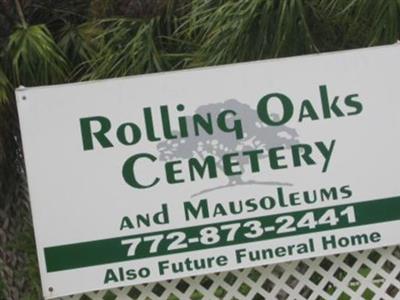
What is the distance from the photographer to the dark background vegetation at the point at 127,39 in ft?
15.3

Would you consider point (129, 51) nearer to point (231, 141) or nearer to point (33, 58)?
point (33, 58)

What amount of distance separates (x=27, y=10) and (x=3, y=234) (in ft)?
5.89

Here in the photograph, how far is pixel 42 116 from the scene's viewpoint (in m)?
3.71

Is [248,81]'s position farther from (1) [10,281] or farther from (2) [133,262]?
(1) [10,281]

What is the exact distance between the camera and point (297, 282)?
396 cm

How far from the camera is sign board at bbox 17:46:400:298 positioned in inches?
145

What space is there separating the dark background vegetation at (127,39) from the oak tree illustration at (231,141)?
40.0 inches

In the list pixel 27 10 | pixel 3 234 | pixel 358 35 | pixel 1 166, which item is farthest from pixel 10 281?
pixel 358 35

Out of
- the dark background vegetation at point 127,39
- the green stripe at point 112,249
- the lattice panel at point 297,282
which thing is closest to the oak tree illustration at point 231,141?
the green stripe at point 112,249

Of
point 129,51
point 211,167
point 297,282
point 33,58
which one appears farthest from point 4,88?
Answer: point 297,282

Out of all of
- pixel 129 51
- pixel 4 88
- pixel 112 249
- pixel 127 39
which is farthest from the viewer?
pixel 127 39

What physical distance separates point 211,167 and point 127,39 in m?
2.03

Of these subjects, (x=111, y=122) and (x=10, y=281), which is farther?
(x=10, y=281)

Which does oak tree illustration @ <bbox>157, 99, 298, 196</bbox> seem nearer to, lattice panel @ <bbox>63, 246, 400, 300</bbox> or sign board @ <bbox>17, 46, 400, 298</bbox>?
sign board @ <bbox>17, 46, 400, 298</bbox>
